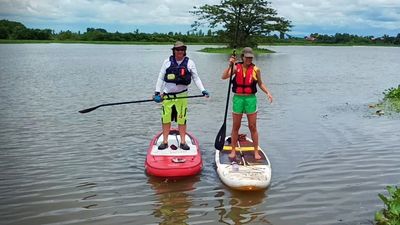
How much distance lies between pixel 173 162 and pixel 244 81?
2.06 m

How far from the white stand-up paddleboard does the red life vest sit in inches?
52.4

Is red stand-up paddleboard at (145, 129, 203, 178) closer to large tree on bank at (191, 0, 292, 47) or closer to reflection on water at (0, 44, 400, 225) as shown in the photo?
reflection on water at (0, 44, 400, 225)

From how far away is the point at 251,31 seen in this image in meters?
72.4

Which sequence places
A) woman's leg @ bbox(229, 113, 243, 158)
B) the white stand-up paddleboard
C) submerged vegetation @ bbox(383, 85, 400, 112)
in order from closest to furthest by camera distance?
the white stand-up paddleboard < woman's leg @ bbox(229, 113, 243, 158) < submerged vegetation @ bbox(383, 85, 400, 112)

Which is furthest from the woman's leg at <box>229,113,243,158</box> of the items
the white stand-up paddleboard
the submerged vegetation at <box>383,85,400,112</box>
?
the submerged vegetation at <box>383,85,400,112</box>

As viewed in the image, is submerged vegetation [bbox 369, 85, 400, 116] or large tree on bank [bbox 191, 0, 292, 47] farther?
large tree on bank [bbox 191, 0, 292, 47]

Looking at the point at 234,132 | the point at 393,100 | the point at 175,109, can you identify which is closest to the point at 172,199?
the point at 234,132

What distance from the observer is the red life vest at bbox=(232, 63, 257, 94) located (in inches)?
354

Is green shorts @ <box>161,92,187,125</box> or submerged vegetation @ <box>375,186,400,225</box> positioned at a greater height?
green shorts @ <box>161,92,187,125</box>

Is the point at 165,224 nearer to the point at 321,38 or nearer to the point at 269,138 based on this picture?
the point at 269,138

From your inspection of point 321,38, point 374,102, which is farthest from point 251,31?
point 321,38

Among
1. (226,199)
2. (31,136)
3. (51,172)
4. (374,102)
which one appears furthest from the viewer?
(374,102)

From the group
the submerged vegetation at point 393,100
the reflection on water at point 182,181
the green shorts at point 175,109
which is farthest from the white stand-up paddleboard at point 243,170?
the submerged vegetation at point 393,100

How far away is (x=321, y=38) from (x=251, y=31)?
77346mm
